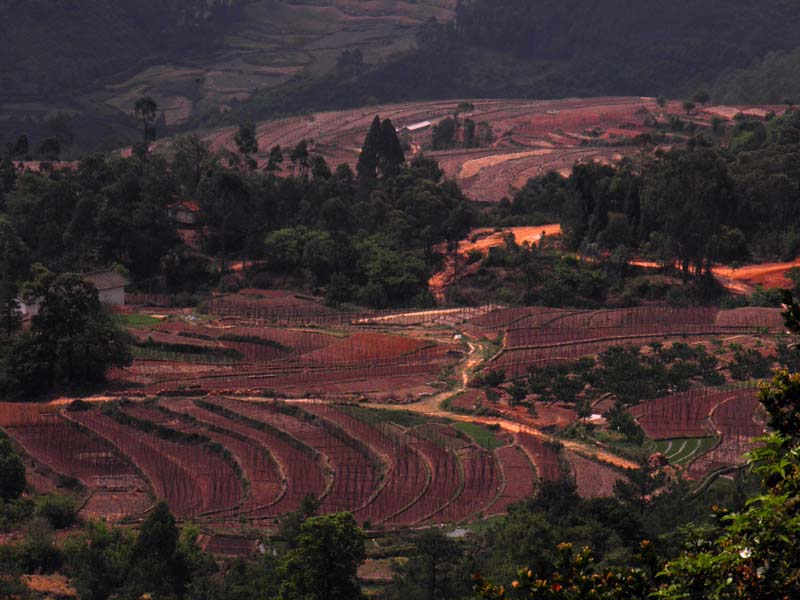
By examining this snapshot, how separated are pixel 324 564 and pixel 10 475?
13.0 metres

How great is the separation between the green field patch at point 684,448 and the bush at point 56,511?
15.1m

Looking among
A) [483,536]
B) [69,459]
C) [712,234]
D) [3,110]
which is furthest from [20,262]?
[3,110]

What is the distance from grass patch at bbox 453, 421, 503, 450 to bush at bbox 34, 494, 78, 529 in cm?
1120

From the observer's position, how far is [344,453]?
3334 centimetres

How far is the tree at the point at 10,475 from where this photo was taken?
30.3 m

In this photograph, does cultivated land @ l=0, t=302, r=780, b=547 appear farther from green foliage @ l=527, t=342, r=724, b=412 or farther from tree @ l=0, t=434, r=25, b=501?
tree @ l=0, t=434, r=25, b=501

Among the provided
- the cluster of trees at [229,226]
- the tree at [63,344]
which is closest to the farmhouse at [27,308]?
the cluster of trees at [229,226]

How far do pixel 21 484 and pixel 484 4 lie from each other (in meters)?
103

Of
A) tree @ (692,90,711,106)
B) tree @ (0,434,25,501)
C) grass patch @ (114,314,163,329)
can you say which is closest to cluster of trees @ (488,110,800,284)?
grass patch @ (114,314,163,329)

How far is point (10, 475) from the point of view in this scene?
99.5 feet

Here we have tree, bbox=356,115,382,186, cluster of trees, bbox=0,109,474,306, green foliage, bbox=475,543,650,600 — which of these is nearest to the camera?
green foliage, bbox=475,543,650,600

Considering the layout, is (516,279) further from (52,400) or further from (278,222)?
(52,400)

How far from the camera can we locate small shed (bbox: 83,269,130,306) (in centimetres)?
4988

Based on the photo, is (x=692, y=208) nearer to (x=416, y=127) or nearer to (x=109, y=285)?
(x=109, y=285)
